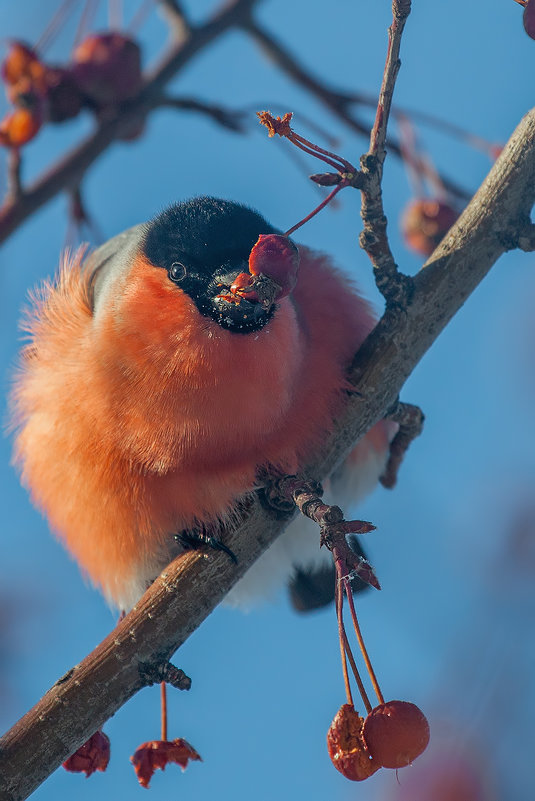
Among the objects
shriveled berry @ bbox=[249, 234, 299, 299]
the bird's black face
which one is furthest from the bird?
shriveled berry @ bbox=[249, 234, 299, 299]

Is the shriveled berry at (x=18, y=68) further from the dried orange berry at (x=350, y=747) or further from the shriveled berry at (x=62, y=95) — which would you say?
the dried orange berry at (x=350, y=747)

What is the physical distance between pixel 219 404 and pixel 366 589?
1353 mm

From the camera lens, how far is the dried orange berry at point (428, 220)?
11.2ft

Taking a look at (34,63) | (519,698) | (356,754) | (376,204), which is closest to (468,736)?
(519,698)

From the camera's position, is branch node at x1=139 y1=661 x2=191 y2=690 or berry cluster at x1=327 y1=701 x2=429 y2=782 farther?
branch node at x1=139 y1=661 x2=191 y2=690

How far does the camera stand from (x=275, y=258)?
6.73 feet

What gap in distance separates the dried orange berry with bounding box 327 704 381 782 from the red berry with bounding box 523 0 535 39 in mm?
1478

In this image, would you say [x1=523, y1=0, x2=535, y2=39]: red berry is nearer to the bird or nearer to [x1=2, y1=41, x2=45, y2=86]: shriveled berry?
the bird

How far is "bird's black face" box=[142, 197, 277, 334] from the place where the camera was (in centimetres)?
260

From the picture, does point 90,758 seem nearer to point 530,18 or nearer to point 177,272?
point 177,272

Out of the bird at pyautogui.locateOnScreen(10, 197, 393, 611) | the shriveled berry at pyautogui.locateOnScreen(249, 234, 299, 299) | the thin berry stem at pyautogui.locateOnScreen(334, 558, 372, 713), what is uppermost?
the bird at pyautogui.locateOnScreen(10, 197, 393, 611)

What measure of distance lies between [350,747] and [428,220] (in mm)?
2055

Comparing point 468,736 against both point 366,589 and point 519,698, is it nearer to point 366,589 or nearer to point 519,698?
point 519,698

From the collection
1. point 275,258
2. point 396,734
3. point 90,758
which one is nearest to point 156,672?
point 90,758
